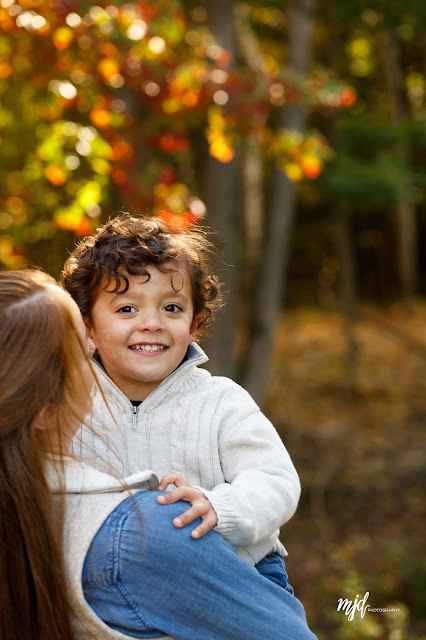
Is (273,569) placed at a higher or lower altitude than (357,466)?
higher

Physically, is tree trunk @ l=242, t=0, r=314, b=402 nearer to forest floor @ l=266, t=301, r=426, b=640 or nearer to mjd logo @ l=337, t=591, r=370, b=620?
forest floor @ l=266, t=301, r=426, b=640

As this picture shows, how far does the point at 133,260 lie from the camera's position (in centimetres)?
182

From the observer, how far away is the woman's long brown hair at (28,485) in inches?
52.9

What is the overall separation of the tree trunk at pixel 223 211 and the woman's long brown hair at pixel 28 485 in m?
4.85

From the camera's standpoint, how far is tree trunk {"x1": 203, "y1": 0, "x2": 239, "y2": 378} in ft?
20.7

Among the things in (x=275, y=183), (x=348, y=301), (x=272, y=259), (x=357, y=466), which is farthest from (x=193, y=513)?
(x=348, y=301)

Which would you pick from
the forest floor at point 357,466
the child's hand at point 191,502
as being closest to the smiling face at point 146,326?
the child's hand at point 191,502

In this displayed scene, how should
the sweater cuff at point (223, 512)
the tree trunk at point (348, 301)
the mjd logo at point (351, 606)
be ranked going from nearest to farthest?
the sweater cuff at point (223, 512)
the mjd logo at point (351, 606)
the tree trunk at point (348, 301)

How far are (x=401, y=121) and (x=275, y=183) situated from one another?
14.1 ft

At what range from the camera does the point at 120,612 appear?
1376mm

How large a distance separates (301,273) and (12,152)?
8836 millimetres

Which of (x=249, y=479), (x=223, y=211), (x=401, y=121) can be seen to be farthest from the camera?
(x=401, y=121)

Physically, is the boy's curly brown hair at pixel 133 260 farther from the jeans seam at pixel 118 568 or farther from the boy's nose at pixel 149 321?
the jeans seam at pixel 118 568

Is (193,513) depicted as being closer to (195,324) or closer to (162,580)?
(162,580)
